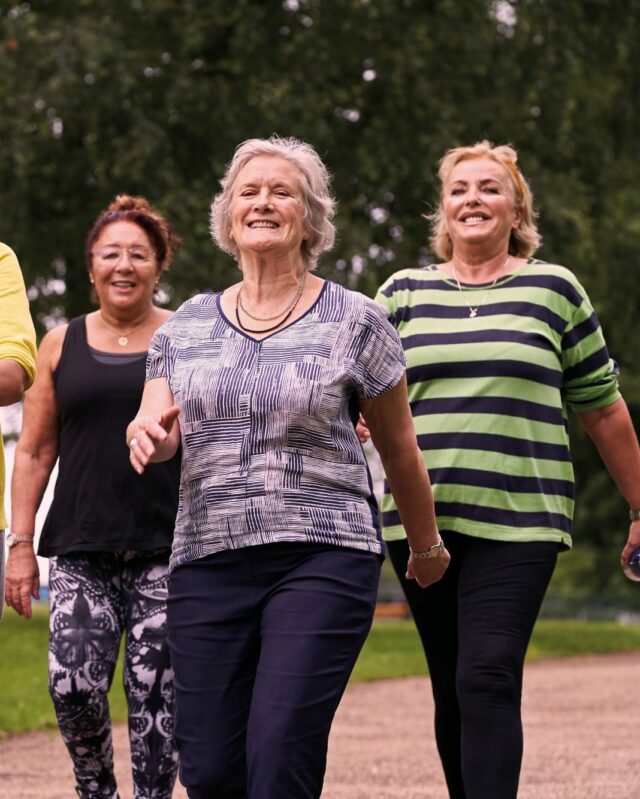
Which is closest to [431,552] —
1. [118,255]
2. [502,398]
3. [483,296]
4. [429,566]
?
[429,566]

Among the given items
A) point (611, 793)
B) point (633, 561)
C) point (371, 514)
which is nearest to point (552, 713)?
point (611, 793)

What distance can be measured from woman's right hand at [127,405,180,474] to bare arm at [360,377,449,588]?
0.51 metres

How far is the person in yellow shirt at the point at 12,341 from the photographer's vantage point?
12.0 feet

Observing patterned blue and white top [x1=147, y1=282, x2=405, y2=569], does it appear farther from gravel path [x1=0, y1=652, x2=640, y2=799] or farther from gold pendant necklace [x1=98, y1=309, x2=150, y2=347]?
gravel path [x1=0, y1=652, x2=640, y2=799]

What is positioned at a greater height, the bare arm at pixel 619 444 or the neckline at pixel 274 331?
the neckline at pixel 274 331

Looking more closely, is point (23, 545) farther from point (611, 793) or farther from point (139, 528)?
point (611, 793)

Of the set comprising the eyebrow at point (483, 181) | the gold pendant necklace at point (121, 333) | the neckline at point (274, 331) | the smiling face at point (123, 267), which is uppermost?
the eyebrow at point (483, 181)

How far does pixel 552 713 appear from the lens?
37.5ft

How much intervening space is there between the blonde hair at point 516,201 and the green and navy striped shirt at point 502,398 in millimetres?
215

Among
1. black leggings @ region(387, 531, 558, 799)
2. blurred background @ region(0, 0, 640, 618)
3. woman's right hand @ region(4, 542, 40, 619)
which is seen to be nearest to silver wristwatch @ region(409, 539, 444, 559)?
black leggings @ region(387, 531, 558, 799)

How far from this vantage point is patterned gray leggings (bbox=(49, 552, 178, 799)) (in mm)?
5109

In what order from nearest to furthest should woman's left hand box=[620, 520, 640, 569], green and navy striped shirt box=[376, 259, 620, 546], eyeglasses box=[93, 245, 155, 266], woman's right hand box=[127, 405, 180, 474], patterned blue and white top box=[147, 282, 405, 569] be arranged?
1. woman's right hand box=[127, 405, 180, 474]
2. patterned blue and white top box=[147, 282, 405, 569]
3. green and navy striped shirt box=[376, 259, 620, 546]
4. woman's left hand box=[620, 520, 640, 569]
5. eyeglasses box=[93, 245, 155, 266]

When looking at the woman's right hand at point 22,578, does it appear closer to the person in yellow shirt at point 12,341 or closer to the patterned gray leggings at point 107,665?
the patterned gray leggings at point 107,665

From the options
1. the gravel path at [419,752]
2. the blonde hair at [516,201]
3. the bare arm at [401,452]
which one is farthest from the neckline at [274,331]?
the gravel path at [419,752]
